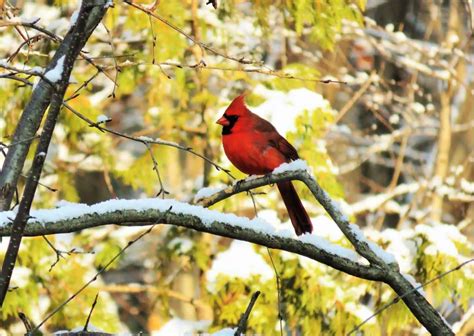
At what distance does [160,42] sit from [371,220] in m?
2.93

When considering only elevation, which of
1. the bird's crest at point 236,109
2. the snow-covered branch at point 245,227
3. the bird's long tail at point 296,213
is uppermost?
the bird's crest at point 236,109

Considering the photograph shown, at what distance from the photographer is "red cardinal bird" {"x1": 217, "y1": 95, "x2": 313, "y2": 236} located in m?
4.10

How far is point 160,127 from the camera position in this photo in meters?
7.09

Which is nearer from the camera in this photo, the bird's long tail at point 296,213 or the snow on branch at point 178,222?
the snow on branch at point 178,222

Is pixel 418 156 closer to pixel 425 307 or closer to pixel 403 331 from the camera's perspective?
pixel 403 331

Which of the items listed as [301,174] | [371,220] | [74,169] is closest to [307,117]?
[74,169]

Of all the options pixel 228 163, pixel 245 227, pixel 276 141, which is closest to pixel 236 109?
pixel 276 141

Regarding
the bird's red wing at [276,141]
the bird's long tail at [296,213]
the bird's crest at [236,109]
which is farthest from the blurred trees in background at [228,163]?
the bird's long tail at [296,213]

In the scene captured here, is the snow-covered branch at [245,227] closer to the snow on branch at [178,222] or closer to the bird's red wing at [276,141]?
the snow on branch at [178,222]

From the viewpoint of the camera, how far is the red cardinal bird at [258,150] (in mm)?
4102

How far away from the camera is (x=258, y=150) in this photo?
4.22 metres

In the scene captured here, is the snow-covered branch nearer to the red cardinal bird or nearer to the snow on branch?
the snow on branch

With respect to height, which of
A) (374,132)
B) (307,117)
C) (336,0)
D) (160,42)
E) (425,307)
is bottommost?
(425,307)

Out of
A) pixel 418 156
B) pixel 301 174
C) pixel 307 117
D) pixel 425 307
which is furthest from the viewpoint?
pixel 418 156
